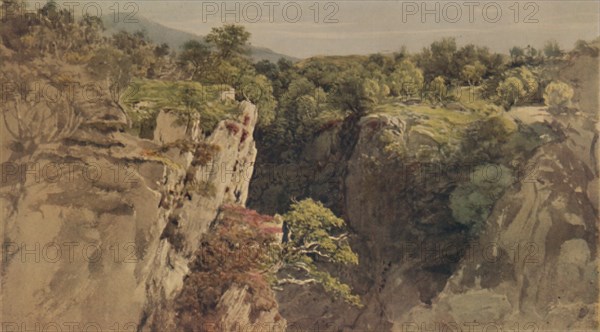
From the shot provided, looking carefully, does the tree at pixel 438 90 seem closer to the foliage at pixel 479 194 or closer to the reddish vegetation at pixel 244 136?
the foliage at pixel 479 194

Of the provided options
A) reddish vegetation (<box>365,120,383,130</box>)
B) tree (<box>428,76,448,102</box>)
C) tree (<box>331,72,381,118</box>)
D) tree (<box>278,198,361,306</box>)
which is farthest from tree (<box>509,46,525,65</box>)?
tree (<box>278,198,361,306</box>)

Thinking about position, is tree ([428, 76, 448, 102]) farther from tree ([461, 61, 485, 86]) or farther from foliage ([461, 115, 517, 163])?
foliage ([461, 115, 517, 163])

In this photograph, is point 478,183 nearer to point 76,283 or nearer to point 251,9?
point 251,9

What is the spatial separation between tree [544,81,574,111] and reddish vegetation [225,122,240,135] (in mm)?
5285

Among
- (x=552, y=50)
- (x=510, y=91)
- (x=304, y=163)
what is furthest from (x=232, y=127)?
(x=552, y=50)

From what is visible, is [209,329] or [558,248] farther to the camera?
[558,248]

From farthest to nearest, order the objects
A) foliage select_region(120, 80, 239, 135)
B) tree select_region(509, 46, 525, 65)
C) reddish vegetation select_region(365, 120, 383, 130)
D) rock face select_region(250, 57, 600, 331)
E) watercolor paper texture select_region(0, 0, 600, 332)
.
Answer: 1. tree select_region(509, 46, 525, 65)
2. reddish vegetation select_region(365, 120, 383, 130)
3. rock face select_region(250, 57, 600, 331)
4. foliage select_region(120, 80, 239, 135)
5. watercolor paper texture select_region(0, 0, 600, 332)

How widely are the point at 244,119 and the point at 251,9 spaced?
1982 millimetres

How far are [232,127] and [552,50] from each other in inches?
226

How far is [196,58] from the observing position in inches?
576

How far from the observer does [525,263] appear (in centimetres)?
1445

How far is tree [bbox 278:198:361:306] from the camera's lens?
47.4 ft

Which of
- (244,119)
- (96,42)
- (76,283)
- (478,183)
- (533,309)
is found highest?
(96,42)

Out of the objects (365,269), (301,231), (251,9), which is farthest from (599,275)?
(251,9)
